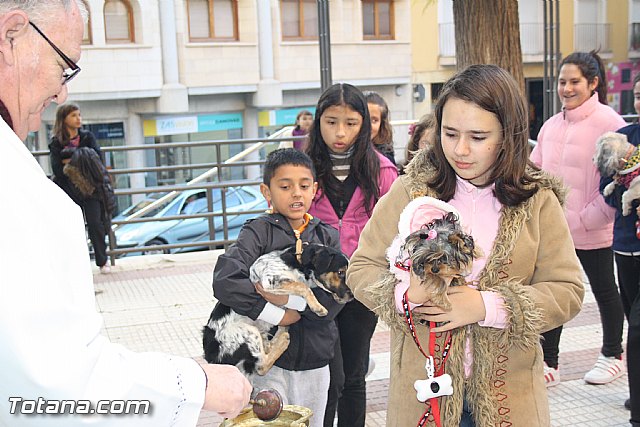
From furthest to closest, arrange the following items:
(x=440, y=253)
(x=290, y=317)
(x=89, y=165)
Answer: (x=89, y=165) → (x=290, y=317) → (x=440, y=253)

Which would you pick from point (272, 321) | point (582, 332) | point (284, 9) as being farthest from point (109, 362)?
point (284, 9)

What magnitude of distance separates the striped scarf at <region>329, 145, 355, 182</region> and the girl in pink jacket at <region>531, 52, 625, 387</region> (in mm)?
1689

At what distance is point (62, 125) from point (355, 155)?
4.68m

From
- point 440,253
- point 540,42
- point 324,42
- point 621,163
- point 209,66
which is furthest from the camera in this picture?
point 540,42

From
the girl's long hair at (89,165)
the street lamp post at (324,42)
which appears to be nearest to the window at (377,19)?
the street lamp post at (324,42)

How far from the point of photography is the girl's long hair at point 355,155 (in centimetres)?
428

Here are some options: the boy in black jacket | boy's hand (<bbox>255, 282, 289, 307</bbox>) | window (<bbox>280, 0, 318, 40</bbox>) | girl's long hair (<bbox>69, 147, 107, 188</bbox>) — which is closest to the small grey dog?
the boy in black jacket

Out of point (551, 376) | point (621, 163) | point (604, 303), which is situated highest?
point (621, 163)

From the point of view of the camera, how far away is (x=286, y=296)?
135 inches

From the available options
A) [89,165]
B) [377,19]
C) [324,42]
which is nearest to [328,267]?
[89,165]

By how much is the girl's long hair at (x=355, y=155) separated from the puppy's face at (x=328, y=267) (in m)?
0.84

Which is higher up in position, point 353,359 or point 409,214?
point 409,214

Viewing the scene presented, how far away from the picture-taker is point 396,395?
2.79 meters

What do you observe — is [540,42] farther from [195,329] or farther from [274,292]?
[274,292]
